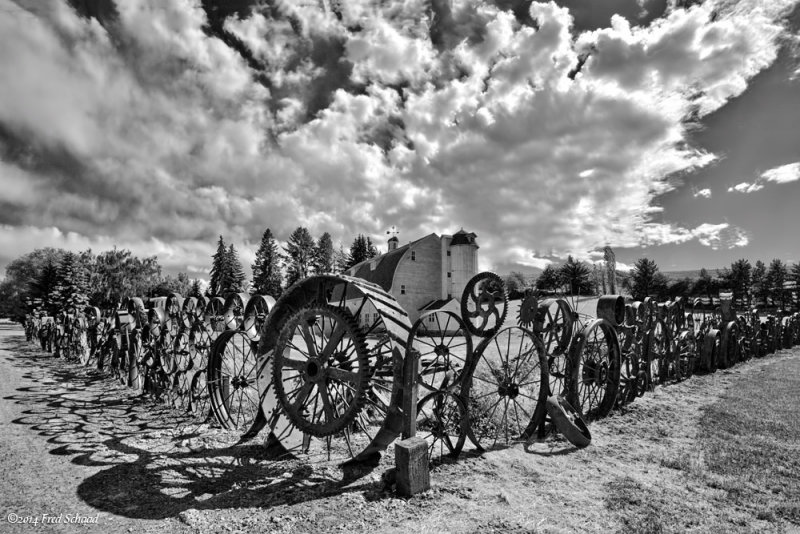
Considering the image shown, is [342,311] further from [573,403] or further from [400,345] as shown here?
[573,403]

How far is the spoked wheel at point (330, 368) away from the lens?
5434 millimetres

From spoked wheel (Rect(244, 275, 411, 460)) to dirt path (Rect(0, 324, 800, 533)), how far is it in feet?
2.16

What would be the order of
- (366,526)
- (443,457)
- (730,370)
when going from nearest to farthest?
(366,526), (443,457), (730,370)

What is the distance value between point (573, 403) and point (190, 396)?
346 inches

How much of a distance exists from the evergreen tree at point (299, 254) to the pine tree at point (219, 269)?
11.6 metres

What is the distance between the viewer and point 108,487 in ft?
16.7

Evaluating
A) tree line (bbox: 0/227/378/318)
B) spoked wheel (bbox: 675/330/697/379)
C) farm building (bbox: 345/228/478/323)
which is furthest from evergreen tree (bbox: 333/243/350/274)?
spoked wheel (bbox: 675/330/697/379)

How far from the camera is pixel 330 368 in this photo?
5.84m

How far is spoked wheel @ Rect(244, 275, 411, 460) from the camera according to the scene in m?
5.43

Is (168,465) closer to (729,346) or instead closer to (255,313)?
(255,313)

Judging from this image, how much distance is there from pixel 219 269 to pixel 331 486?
71571 mm

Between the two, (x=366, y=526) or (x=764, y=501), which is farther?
(x=764, y=501)

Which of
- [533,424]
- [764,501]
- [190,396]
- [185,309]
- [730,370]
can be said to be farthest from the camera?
[730,370]

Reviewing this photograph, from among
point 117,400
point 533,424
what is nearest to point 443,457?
point 533,424
